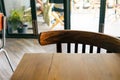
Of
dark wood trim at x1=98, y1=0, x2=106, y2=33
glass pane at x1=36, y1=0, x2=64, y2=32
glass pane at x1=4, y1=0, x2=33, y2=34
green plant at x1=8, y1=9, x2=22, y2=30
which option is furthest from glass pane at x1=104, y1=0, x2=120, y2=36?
green plant at x1=8, y1=9, x2=22, y2=30

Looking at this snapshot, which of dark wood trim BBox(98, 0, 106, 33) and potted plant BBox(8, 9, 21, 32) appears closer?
dark wood trim BBox(98, 0, 106, 33)

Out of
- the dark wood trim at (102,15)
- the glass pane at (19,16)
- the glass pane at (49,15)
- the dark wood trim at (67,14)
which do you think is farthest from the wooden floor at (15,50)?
the dark wood trim at (102,15)

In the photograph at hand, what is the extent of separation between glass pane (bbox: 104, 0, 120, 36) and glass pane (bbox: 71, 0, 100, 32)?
0.18 metres

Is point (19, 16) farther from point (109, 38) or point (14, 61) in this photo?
point (109, 38)

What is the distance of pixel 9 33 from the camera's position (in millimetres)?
3762

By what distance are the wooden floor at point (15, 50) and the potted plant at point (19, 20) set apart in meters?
0.25

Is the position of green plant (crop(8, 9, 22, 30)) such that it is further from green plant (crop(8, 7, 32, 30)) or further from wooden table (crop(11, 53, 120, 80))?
wooden table (crop(11, 53, 120, 80))

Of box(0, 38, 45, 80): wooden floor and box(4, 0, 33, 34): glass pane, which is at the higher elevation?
box(4, 0, 33, 34): glass pane

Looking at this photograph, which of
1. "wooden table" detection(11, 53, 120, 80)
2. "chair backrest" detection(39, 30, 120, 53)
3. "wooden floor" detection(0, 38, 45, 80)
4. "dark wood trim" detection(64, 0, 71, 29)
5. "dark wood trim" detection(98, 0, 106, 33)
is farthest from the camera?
"dark wood trim" detection(64, 0, 71, 29)

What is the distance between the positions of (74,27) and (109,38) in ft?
8.36

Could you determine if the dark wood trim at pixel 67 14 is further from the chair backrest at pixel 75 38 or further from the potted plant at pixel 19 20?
the chair backrest at pixel 75 38

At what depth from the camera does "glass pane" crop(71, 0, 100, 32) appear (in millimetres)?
3517

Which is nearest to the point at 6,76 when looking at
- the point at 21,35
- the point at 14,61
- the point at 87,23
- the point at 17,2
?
the point at 14,61

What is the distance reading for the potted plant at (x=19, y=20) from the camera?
3629 mm
